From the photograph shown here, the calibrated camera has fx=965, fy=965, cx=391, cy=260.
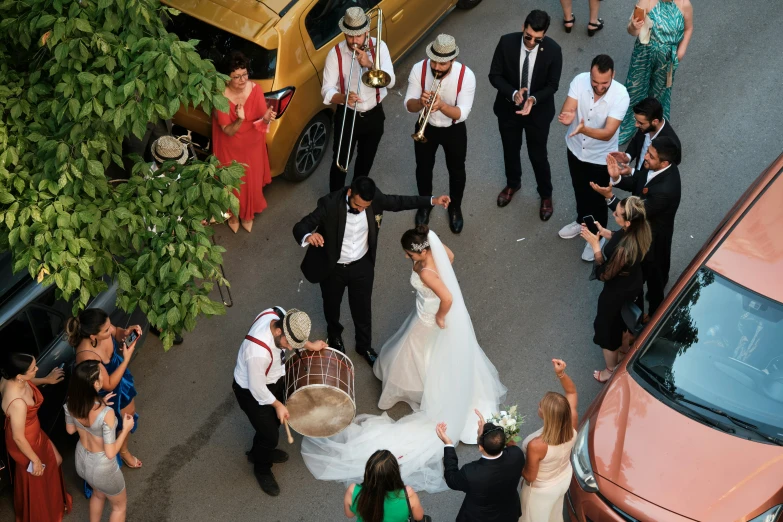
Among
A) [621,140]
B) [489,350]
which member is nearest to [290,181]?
[489,350]

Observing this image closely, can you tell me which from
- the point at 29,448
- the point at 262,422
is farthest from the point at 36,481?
the point at 262,422

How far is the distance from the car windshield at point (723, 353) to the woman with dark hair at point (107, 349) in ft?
12.3

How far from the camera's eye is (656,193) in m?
7.76

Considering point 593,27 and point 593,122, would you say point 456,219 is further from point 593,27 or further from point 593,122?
point 593,27

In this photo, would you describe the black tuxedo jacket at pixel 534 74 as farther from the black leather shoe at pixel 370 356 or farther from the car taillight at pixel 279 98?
the black leather shoe at pixel 370 356

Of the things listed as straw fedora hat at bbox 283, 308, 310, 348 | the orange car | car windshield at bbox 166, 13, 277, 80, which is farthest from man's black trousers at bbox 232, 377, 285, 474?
car windshield at bbox 166, 13, 277, 80

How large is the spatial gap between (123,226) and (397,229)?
3704mm

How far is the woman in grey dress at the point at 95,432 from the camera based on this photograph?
21.1 ft

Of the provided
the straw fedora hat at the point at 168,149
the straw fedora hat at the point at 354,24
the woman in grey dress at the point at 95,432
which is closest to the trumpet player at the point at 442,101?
the straw fedora hat at the point at 354,24

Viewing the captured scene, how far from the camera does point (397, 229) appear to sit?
962 centimetres

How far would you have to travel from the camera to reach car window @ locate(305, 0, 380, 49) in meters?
9.05

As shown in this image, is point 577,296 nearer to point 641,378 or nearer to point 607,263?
point 607,263

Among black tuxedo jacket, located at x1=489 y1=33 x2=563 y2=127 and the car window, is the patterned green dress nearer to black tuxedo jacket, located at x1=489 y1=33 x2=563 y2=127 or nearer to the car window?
black tuxedo jacket, located at x1=489 y1=33 x2=563 y2=127

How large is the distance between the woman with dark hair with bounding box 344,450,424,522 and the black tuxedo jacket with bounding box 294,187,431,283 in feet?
7.19
